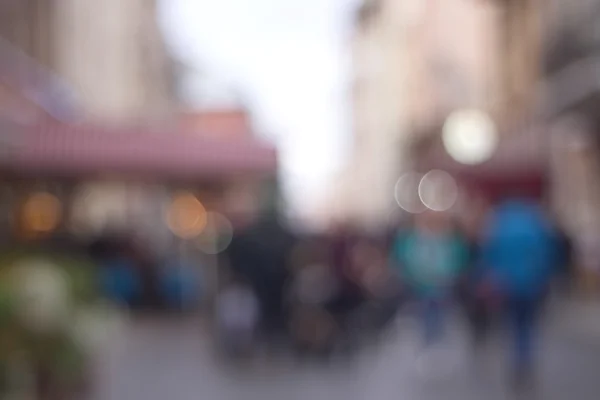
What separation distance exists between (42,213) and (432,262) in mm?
8737

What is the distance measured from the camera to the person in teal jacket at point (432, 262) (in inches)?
367

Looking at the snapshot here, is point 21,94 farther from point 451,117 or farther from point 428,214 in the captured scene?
point 451,117

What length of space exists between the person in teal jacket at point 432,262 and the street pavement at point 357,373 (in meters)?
0.46

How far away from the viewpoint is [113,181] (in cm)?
1686

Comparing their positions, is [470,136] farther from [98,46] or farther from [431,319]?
[98,46]

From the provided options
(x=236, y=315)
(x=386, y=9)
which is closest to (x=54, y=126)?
(x=236, y=315)

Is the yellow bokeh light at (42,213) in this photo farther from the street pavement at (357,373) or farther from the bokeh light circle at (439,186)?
the bokeh light circle at (439,186)

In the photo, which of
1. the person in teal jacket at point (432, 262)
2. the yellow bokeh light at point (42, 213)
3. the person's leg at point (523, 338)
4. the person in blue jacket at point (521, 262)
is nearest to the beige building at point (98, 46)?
the yellow bokeh light at point (42, 213)

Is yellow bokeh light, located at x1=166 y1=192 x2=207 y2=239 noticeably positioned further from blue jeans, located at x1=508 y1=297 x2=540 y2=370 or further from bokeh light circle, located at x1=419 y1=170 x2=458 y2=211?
blue jeans, located at x1=508 y1=297 x2=540 y2=370

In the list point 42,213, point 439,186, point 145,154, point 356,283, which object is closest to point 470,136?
point 439,186

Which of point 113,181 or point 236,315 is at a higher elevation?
point 113,181

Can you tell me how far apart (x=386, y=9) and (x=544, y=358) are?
18.1ft

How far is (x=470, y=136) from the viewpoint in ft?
58.3

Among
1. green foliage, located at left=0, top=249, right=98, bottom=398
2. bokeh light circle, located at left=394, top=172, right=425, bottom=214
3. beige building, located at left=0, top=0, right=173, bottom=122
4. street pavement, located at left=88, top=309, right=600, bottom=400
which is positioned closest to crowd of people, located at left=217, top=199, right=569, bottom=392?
street pavement, located at left=88, top=309, right=600, bottom=400
